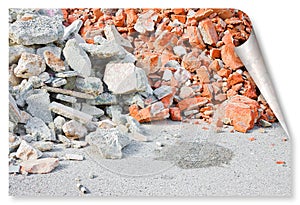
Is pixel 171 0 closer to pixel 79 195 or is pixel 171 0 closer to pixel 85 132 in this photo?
pixel 85 132

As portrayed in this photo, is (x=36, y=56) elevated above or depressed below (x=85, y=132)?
above

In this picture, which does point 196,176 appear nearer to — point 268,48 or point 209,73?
point 209,73

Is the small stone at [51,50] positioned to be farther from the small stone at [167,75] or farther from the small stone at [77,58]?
the small stone at [167,75]

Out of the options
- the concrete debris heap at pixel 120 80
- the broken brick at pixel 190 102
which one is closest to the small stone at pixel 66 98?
the concrete debris heap at pixel 120 80

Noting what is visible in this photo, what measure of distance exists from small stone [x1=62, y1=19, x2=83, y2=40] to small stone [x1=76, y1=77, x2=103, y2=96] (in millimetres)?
207

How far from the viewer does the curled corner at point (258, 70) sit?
258 centimetres

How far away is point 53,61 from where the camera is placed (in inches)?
104

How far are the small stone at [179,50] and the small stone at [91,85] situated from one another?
36cm

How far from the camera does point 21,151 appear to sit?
2.61m

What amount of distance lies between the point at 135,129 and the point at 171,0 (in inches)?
22.9

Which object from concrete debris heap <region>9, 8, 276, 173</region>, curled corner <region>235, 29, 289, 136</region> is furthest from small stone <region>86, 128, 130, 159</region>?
curled corner <region>235, 29, 289, 136</region>
